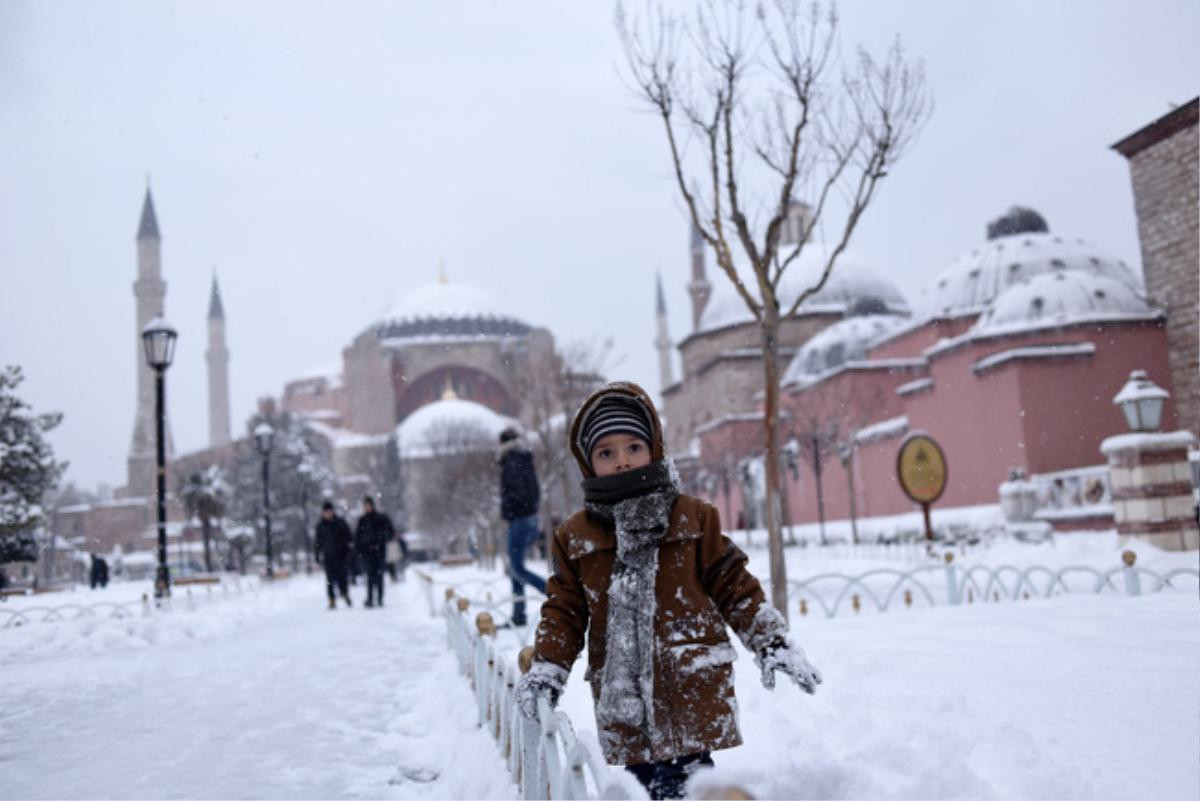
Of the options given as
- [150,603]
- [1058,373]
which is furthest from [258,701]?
[1058,373]

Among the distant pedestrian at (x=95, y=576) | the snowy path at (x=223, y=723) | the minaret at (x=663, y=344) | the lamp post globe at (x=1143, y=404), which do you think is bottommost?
the snowy path at (x=223, y=723)

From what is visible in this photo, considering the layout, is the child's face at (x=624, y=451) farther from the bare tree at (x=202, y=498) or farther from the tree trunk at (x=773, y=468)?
the bare tree at (x=202, y=498)

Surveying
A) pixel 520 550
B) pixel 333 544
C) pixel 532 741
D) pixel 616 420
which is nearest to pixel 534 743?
pixel 532 741

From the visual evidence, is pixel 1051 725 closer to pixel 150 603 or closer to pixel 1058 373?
pixel 150 603

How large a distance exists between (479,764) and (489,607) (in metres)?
3.94

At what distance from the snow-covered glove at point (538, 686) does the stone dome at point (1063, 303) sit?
21062 millimetres

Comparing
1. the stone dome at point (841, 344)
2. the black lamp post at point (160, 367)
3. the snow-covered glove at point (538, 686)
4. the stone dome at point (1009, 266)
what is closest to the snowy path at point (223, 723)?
the snow-covered glove at point (538, 686)

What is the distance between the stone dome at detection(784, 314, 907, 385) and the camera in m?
35.6

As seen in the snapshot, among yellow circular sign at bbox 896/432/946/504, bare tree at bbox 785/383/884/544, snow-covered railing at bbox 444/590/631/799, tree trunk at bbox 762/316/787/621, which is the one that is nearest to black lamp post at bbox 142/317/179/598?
snow-covered railing at bbox 444/590/631/799

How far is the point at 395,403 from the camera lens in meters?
59.6

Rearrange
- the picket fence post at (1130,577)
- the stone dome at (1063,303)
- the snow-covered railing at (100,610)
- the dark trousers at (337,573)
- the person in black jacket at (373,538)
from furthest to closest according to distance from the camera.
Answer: the stone dome at (1063,303) < the dark trousers at (337,573) < the person in black jacket at (373,538) < the picket fence post at (1130,577) < the snow-covered railing at (100,610)

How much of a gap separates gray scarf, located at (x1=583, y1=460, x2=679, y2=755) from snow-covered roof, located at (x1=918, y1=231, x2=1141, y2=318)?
29165 mm

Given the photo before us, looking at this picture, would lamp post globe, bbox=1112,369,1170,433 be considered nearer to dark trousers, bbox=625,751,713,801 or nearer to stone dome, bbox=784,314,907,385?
dark trousers, bbox=625,751,713,801

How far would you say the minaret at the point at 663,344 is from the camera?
73.1 metres
